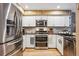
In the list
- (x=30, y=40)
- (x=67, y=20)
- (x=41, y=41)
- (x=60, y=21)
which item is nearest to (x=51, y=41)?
(x=41, y=41)

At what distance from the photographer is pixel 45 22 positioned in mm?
6211

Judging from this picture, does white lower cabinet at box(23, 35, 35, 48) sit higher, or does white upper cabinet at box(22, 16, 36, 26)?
white upper cabinet at box(22, 16, 36, 26)

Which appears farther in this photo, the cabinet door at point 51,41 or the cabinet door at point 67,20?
the cabinet door at point 67,20

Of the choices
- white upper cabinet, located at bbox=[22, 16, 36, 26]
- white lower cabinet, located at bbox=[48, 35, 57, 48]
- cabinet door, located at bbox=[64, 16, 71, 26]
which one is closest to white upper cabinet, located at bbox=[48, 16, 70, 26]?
cabinet door, located at bbox=[64, 16, 71, 26]

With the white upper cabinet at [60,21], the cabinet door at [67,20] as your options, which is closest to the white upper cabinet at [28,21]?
the white upper cabinet at [60,21]

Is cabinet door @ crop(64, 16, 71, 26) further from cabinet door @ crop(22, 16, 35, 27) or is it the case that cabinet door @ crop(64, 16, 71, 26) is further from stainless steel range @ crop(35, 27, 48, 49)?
cabinet door @ crop(22, 16, 35, 27)

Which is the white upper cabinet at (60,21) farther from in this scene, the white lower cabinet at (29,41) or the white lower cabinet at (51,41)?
the white lower cabinet at (29,41)

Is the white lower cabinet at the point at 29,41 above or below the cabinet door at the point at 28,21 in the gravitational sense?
below

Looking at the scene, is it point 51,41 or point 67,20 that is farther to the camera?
point 67,20

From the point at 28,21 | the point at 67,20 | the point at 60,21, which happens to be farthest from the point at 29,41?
the point at 67,20

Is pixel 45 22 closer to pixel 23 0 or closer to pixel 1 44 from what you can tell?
pixel 1 44

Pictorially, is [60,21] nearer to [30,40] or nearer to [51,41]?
[51,41]

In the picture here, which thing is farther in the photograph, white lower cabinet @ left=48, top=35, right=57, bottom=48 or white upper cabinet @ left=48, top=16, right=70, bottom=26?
white upper cabinet @ left=48, top=16, right=70, bottom=26

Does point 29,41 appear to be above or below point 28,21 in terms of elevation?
below
